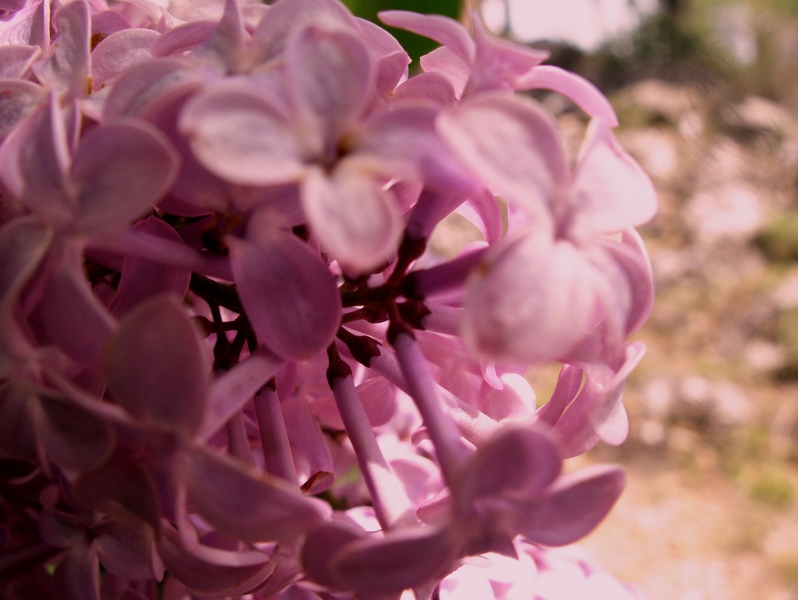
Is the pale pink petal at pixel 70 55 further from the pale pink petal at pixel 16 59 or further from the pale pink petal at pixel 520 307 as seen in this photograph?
the pale pink petal at pixel 520 307

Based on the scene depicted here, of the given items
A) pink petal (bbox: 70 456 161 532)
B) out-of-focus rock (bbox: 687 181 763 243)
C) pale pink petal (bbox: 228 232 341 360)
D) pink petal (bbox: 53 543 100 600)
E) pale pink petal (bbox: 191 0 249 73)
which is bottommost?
out-of-focus rock (bbox: 687 181 763 243)

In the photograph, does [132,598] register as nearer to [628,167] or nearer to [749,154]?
[628,167]

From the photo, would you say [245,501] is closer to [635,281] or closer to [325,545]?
[325,545]

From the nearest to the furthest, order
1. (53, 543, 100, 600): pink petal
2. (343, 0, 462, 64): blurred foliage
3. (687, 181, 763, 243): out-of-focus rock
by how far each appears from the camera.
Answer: (53, 543, 100, 600): pink petal → (343, 0, 462, 64): blurred foliage → (687, 181, 763, 243): out-of-focus rock

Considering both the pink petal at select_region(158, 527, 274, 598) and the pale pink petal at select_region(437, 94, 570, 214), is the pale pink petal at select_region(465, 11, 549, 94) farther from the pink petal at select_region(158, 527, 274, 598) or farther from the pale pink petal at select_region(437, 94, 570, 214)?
the pink petal at select_region(158, 527, 274, 598)

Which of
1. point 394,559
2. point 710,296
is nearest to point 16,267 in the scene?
point 394,559

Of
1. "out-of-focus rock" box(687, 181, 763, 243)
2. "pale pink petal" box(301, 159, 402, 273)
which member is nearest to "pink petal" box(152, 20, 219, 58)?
"pale pink petal" box(301, 159, 402, 273)
